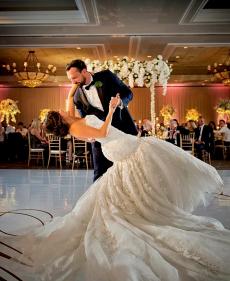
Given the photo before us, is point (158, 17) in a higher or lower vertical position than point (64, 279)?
higher

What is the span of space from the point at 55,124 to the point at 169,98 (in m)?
15.5

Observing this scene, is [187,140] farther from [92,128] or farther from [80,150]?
[92,128]

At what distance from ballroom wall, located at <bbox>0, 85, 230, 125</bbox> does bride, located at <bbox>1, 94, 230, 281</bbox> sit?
15.0m

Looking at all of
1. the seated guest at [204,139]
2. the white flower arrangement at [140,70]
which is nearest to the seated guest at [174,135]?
the seated guest at [204,139]

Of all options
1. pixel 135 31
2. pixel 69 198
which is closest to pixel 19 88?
pixel 135 31

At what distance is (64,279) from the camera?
209 centimetres

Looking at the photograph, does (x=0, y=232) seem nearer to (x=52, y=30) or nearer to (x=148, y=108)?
(x=52, y=30)

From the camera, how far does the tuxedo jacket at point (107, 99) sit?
3.15 meters

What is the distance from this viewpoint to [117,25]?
8578 millimetres

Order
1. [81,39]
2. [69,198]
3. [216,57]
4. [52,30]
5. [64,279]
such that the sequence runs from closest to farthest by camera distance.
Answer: [64,279] → [69,198] → [52,30] → [81,39] → [216,57]

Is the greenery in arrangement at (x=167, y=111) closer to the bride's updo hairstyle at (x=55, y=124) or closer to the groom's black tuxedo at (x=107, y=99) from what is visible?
the groom's black tuxedo at (x=107, y=99)

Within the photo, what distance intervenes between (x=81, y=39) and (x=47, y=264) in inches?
317

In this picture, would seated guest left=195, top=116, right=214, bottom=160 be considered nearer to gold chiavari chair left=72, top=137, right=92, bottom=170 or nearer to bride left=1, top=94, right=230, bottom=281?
gold chiavari chair left=72, top=137, right=92, bottom=170

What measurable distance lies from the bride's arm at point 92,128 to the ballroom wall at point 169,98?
15050 mm
